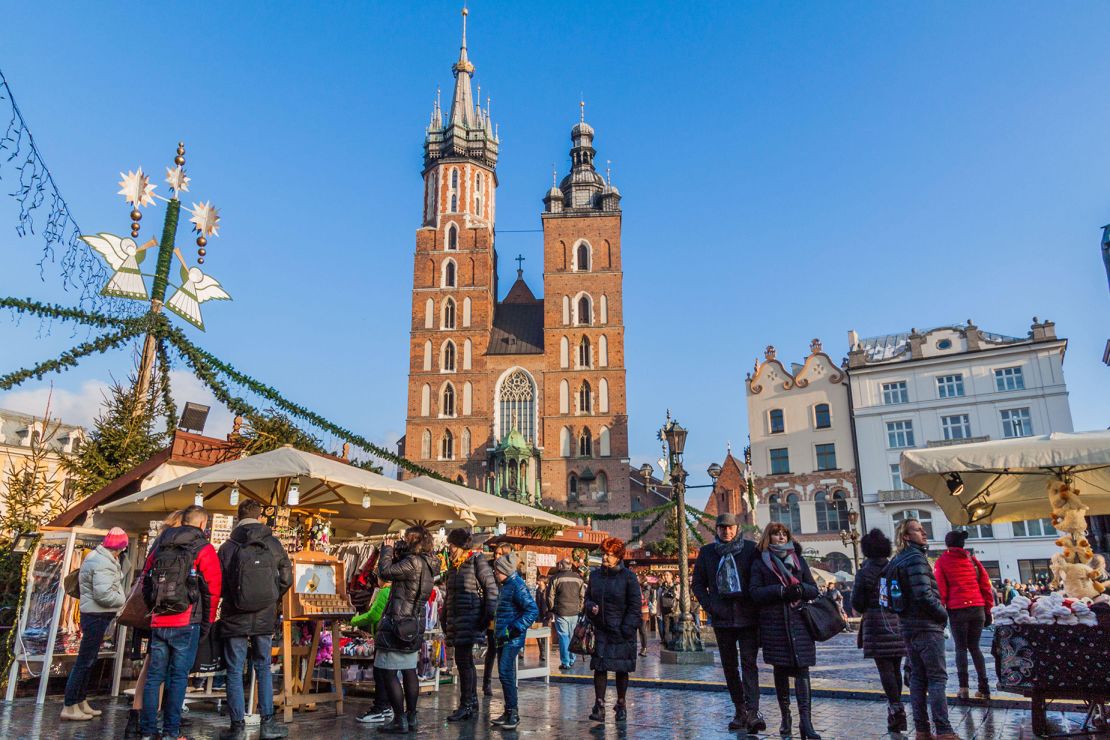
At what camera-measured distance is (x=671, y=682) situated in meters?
9.37

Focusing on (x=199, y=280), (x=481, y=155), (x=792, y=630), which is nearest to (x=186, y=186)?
(x=199, y=280)

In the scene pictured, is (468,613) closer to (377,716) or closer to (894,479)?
(377,716)

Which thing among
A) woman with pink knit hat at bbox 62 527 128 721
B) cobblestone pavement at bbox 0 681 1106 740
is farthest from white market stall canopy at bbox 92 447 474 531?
cobblestone pavement at bbox 0 681 1106 740

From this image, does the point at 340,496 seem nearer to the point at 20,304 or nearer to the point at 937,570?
the point at 20,304

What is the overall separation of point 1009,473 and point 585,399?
42.4m

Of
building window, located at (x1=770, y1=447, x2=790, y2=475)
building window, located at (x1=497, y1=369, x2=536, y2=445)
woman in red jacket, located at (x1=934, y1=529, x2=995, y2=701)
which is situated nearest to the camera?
woman in red jacket, located at (x1=934, y1=529, x2=995, y2=701)

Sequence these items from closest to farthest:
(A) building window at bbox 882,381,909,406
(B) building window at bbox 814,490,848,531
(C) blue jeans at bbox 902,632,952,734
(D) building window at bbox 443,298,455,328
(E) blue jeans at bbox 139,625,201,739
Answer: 1. (E) blue jeans at bbox 139,625,201,739
2. (C) blue jeans at bbox 902,632,952,734
3. (B) building window at bbox 814,490,848,531
4. (A) building window at bbox 882,381,909,406
5. (D) building window at bbox 443,298,455,328

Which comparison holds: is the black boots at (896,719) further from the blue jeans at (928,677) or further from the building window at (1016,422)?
the building window at (1016,422)

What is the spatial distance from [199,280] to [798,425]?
33196mm

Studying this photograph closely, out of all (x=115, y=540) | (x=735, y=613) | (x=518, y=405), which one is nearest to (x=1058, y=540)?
(x=735, y=613)

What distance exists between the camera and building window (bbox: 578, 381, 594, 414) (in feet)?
164

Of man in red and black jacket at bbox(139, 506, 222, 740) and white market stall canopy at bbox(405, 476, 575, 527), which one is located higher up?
white market stall canopy at bbox(405, 476, 575, 527)

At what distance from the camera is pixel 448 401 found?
165 feet

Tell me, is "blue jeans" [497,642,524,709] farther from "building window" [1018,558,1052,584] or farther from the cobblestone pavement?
"building window" [1018,558,1052,584]
